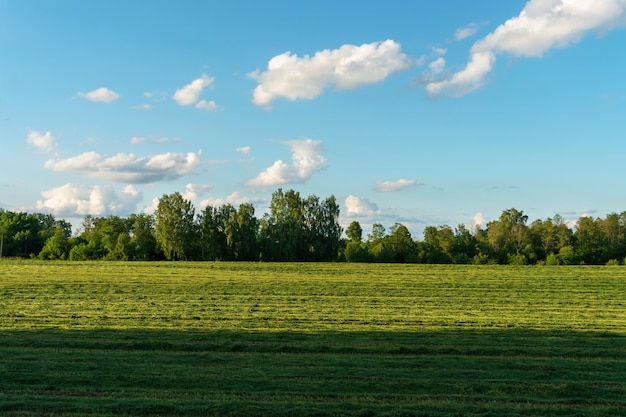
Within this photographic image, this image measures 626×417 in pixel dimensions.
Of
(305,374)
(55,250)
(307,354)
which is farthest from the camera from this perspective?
(55,250)

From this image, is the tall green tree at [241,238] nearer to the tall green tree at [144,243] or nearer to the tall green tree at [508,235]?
the tall green tree at [144,243]

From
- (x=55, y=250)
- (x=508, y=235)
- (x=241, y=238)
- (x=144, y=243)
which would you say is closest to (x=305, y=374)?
(x=241, y=238)

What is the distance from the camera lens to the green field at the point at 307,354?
977cm

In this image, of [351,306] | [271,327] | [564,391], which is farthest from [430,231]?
[564,391]

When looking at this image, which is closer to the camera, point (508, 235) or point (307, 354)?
point (307, 354)

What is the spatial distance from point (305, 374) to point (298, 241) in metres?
69.1

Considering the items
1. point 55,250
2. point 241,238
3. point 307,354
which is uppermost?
point 241,238

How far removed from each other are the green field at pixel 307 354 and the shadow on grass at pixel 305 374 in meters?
0.05

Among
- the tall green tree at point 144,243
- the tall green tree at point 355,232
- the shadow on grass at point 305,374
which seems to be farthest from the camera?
the tall green tree at point 355,232

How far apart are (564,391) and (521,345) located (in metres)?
5.62

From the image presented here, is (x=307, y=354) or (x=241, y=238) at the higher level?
(x=241, y=238)

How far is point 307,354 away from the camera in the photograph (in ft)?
47.8

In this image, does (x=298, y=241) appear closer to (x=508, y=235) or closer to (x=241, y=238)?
(x=241, y=238)

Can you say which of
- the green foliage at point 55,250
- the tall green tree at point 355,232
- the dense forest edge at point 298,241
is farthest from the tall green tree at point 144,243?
the tall green tree at point 355,232
